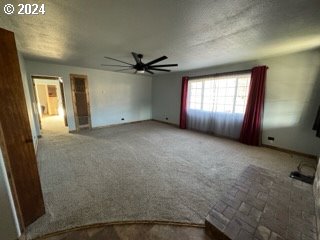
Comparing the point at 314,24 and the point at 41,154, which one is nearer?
the point at 314,24

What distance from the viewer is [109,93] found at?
18.6 feet

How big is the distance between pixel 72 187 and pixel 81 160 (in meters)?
0.91

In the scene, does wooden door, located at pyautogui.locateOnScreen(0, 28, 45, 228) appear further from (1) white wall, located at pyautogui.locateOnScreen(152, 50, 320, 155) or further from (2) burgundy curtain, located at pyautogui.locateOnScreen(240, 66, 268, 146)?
(1) white wall, located at pyautogui.locateOnScreen(152, 50, 320, 155)

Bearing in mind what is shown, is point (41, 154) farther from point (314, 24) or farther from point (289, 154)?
point (289, 154)

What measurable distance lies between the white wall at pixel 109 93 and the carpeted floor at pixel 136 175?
62.1 inches

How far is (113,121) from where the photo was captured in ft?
19.7

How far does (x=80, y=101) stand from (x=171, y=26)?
175 inches

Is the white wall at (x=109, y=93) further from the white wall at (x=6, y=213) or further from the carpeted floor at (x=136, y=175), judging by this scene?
the white wall at (x=6, y=213)

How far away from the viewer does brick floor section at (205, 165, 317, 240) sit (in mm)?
1374

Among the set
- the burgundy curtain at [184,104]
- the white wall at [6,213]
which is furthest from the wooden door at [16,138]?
the burgundy curtain at [184,104]

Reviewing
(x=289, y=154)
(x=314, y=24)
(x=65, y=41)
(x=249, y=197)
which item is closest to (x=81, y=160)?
(x=65, y=41)

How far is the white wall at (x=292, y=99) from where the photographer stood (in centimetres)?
302
